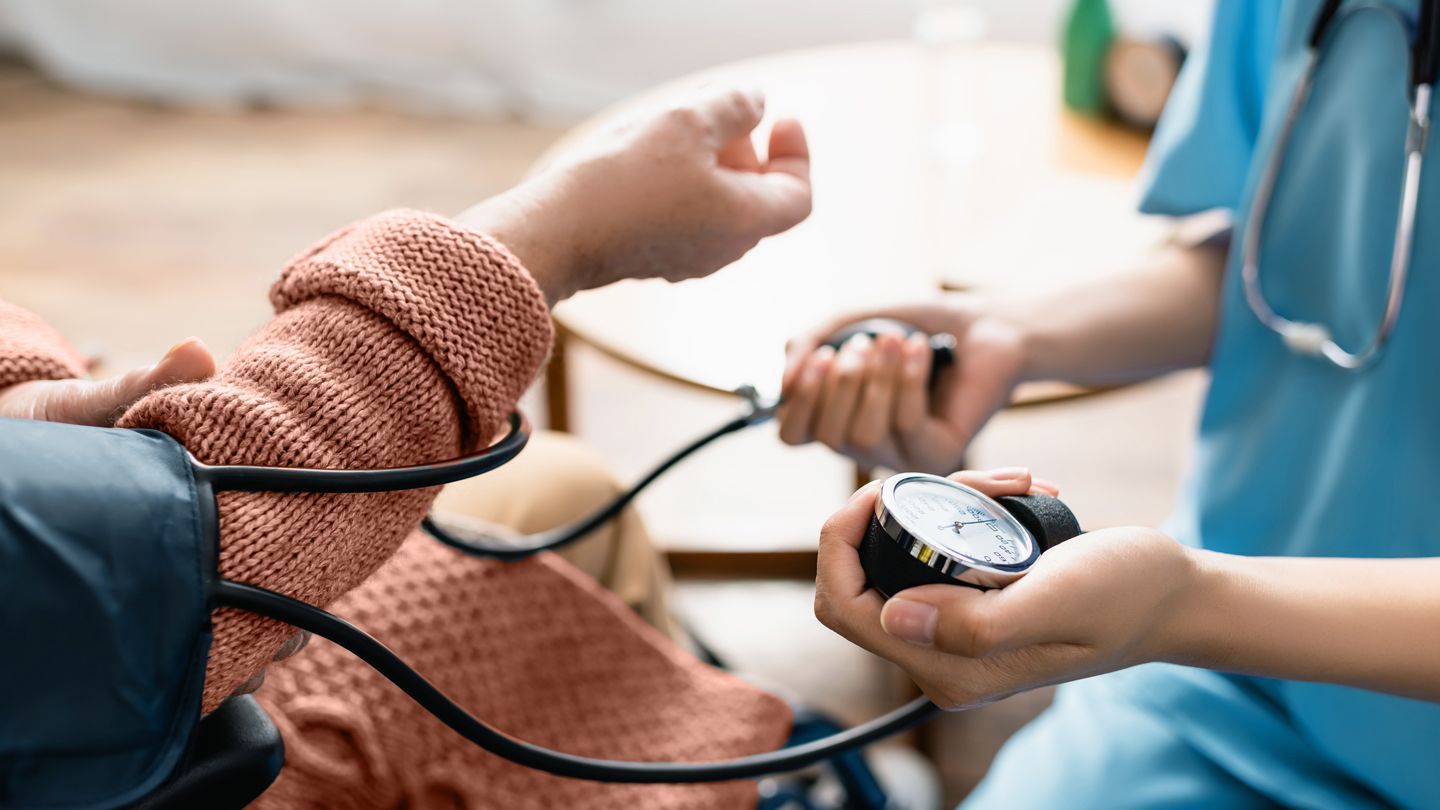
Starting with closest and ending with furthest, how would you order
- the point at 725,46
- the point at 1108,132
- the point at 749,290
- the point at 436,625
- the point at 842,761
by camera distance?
the point at 436,625 < the point at 749,290 < the point at 842,761 < the point at 1108,132 < the point at 725,46

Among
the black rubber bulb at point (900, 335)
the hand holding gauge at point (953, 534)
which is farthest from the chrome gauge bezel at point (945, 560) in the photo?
the black rubber bulb at point (900, 335)

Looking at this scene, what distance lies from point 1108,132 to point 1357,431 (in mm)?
804

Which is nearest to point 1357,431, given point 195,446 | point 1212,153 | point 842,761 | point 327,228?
point 1212,153

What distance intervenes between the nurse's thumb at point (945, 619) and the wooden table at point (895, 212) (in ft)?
1.03

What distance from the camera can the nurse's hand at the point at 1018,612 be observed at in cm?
43

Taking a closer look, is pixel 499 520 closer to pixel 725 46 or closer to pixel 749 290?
pixel 749 290

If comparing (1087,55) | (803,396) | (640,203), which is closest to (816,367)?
(803,396)

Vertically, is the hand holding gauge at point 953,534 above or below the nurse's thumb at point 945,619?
above

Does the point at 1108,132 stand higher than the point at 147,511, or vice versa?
the point at 147,511

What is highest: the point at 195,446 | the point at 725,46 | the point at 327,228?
the point at 195,446

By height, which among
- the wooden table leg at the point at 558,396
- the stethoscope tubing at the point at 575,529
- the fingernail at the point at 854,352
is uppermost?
the fingernail at the point at 854,352

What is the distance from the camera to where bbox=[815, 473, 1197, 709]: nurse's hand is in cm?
43

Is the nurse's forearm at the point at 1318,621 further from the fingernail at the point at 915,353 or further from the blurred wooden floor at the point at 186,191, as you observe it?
the blurred wooden floor at the point at 186,191

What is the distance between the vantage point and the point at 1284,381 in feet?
2.57
